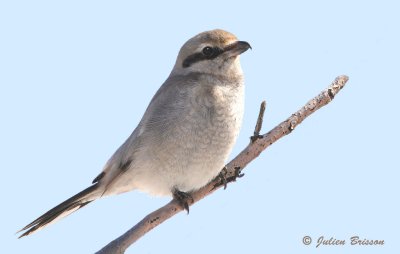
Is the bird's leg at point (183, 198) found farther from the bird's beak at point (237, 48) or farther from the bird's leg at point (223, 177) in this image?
the bird's beak at point (237, 48)

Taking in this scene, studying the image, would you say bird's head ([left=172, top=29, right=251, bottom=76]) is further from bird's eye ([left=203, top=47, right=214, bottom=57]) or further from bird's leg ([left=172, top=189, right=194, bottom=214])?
bird's leg ([left=172, top=189, right=194, bottom=214])

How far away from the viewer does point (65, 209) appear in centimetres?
391

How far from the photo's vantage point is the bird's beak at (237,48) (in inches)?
150

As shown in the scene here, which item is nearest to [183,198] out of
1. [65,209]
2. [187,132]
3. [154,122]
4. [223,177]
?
[223,177]

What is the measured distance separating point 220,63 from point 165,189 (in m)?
1.03

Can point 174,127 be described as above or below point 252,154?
above

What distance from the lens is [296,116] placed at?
3752 millimetres

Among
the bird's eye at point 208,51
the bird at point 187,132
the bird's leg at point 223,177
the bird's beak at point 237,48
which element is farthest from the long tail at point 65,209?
the bird's beak at point 237,48

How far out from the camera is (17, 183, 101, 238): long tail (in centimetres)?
371

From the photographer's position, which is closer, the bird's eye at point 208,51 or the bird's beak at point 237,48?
the bird's beak at point 237,48

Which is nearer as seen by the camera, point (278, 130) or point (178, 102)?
point (278, 130)

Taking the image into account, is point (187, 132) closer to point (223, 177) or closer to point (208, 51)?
point (223, 177)

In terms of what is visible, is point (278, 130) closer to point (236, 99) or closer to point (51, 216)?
point (236, 99)

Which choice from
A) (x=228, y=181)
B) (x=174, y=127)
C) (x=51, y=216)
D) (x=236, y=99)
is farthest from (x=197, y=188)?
(x=51, y=216)
